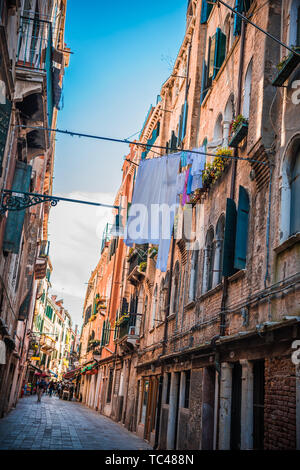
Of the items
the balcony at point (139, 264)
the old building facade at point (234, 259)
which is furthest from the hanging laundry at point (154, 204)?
the balcony at point (139, 264)

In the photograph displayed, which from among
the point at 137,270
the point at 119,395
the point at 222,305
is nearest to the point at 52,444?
the point at 222,305

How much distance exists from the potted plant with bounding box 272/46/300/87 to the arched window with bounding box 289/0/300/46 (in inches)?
26.1

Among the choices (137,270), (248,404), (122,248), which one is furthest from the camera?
(122,248)

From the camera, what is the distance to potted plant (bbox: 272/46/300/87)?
7.62 metres

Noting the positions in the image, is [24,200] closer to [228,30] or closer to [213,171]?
[213,171]

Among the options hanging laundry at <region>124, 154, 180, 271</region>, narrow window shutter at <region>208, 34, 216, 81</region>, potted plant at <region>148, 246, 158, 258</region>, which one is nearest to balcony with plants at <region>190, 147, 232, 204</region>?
hanging laundry at <region>124, 154, 180, 271</region>

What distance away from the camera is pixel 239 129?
10.4 m

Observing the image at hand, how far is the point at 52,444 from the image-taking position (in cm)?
1209

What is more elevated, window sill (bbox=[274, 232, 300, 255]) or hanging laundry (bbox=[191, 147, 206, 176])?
hanging laundry (bbox=[191, 147, 206, 176])

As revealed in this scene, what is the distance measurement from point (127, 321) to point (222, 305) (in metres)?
15.1

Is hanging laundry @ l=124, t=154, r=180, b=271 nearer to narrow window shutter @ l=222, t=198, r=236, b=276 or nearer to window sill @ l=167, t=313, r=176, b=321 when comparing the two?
narrow window shutter @ l=222, t=198, r=236, b=276

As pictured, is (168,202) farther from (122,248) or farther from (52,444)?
(122,248)

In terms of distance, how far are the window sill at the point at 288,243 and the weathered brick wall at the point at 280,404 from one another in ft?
5.50

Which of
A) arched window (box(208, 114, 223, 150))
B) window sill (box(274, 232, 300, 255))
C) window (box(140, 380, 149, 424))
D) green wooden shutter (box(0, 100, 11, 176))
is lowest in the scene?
window (box(140, 380, 149, 424))
